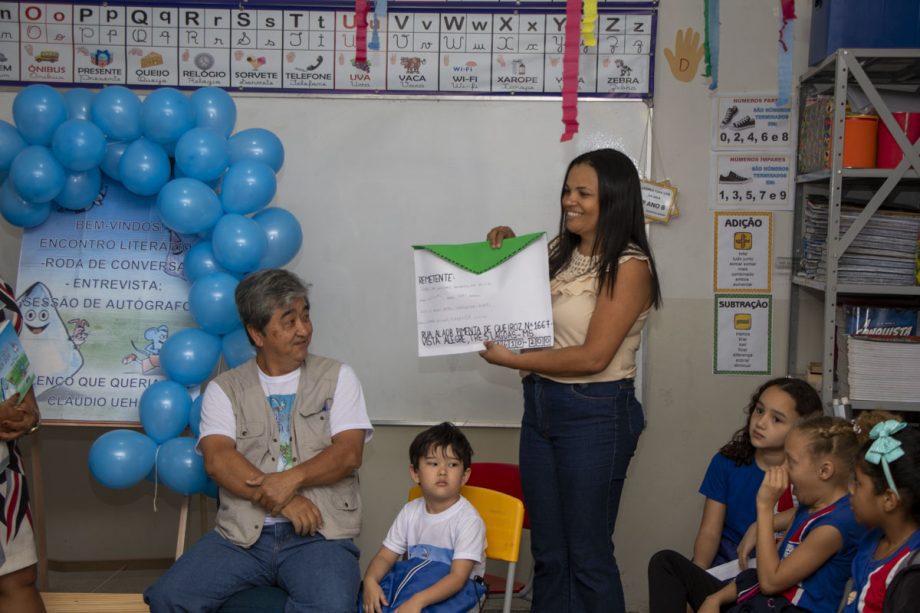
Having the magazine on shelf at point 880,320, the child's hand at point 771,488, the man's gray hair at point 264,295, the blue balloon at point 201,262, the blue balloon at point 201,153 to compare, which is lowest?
the child's hand at point 771,488

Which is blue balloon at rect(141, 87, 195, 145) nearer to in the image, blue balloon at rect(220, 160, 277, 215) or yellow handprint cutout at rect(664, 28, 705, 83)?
blue balloon at rect(220, 160, 277, 215)

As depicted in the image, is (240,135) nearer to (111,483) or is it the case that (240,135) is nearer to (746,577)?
(111,483)

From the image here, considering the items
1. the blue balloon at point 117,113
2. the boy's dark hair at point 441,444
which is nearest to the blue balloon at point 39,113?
the blue balloon at point 117,113

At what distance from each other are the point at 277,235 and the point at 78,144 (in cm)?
68

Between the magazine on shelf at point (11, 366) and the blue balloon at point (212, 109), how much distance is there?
90 centimetres

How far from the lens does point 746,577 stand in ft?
7.95

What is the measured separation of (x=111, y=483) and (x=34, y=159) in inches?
42.0

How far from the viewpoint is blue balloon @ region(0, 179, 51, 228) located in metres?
3.10

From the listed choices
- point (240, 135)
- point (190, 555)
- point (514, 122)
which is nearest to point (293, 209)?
point (240, 135)

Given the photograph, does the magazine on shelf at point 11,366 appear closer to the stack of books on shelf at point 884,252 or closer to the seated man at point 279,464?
the seated man at point 279,464

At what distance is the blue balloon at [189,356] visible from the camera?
2971mm

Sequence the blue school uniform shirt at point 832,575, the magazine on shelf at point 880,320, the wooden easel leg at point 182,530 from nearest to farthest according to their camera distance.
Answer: the blue school uniform shirt at point 832,575 → the wooden easel leg at point 182,530 → the magazine on shelf at point 880,320

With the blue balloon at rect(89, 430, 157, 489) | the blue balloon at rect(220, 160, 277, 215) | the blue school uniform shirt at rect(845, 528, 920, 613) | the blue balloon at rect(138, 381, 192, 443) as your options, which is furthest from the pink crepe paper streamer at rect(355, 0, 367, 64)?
the blue school uniform shirt at rect(845, 528, 920, 613)

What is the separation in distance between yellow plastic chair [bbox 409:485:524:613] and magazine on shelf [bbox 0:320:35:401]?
52.3 inches
